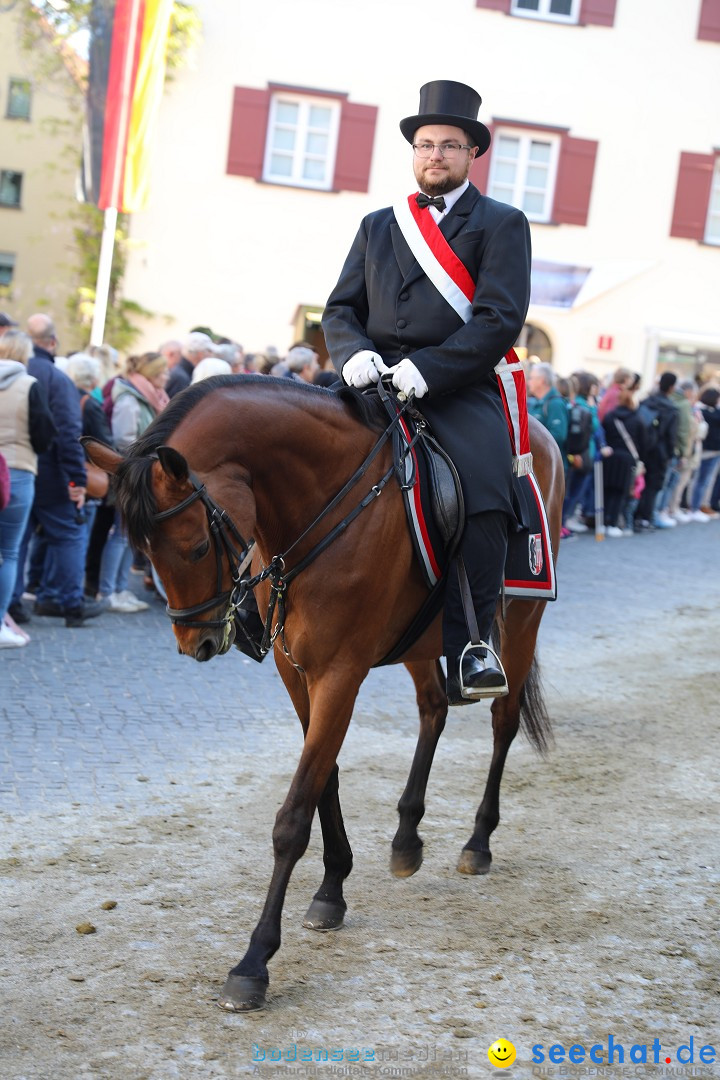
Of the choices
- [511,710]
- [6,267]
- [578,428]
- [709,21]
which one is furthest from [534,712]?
[6,267]

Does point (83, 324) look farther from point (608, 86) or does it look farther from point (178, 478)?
point (178, 478)

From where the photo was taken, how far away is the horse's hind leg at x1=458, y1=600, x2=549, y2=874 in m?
5.64

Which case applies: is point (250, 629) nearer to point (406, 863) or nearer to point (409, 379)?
point (409, 379)

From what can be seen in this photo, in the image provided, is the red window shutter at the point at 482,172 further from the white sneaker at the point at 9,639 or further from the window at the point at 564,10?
the white sneaker at the point at 9,639

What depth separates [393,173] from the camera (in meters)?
23.7

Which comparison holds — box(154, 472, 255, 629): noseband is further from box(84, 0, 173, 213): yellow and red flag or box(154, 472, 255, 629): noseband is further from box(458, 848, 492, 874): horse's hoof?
box(84, 0, 173, 213): yellow and red flag

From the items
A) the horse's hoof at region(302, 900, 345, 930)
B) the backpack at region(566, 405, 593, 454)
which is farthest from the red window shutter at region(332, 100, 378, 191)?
the horse's hoof at region(302, 900, 345, 930)

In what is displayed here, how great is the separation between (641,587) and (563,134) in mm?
13018

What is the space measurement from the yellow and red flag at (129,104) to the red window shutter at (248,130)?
355 inches

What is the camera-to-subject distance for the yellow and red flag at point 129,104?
1385 cm

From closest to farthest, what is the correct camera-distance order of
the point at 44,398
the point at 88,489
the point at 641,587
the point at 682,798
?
1. the point at 682,798
2. the point at 44,398
3. the point at 88,489
4. the point at 641,587

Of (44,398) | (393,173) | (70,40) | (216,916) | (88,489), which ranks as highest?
(70,40)

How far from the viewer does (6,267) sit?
117 feet

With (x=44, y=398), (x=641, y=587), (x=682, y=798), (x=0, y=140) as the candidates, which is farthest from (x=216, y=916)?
(x=0, y=140)
